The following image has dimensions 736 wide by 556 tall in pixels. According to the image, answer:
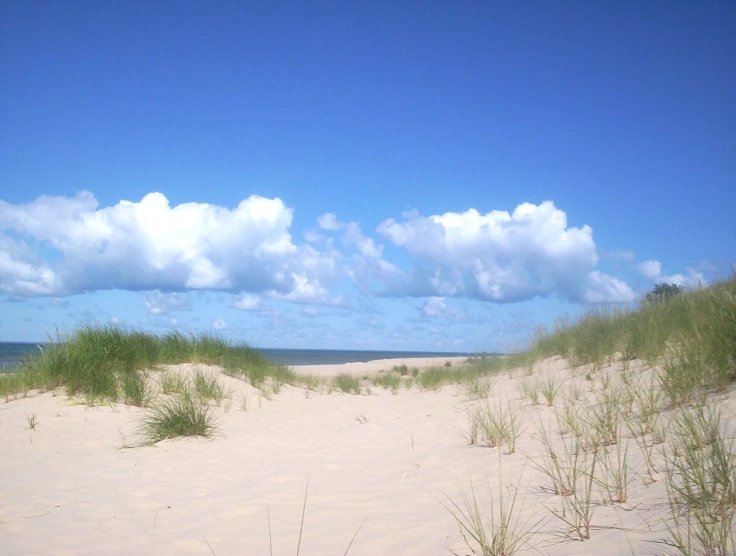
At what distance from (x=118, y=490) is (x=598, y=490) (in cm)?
446

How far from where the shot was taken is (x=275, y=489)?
4992 millimetres

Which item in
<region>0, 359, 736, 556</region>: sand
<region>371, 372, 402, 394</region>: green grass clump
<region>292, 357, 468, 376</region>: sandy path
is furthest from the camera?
<region>292, 357, 468, 376</region>: sandy path

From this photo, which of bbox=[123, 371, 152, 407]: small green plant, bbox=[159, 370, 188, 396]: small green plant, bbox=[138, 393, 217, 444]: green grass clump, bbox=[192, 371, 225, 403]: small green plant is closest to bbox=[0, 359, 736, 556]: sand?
bbox=[138, 393, 217, 444]: green grass clump

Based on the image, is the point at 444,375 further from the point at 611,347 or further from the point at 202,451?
the point at 202,451

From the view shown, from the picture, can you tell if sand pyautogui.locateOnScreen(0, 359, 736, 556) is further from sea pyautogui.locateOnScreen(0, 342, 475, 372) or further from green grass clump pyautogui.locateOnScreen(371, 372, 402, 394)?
green grass clump pyautogui.locateOnScreen(371, 372, 402, 394)

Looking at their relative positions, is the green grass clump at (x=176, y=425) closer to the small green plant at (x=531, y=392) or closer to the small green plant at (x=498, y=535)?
the small green plant at (x=531, y=392)

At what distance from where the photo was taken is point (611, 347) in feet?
29.6

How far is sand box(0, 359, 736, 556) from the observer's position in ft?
11.3

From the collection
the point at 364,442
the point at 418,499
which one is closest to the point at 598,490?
the point at 418,499

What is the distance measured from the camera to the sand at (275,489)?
3.46 meters

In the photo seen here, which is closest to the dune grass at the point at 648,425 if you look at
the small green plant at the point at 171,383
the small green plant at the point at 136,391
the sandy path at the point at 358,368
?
the small green plant at the point at 171,383

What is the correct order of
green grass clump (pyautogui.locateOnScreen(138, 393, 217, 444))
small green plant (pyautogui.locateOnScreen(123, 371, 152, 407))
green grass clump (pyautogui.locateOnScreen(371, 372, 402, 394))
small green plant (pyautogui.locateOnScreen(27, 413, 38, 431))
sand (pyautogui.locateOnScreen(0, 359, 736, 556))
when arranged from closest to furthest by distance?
sand (pyautogui.locateOnScreen(0, 359, 736, 556)), green grass clump (pyautogui.locateOnScreen(138, 393, 217, 444)), small green plant (pyautogui.locateOnScreen(27, 413, 38, 431)), small green plant (pyautogui.locateOnScreen(123, 371, 152, 407)), green grass clump (pyautogui.locateOnScreen(371, 372, 402, 394))

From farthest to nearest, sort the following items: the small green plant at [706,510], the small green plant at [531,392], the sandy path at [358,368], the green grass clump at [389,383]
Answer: the sandy path at [358,368]
the green grass clump at [389,383]
the small green plant at [531,392]
the small green plant at [706,510]

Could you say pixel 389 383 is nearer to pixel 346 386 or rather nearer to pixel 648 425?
pixel 346 386
